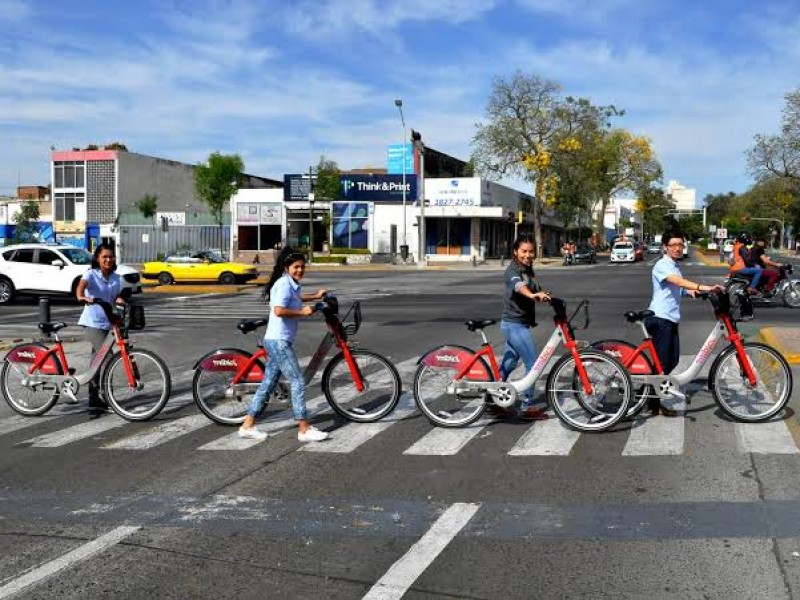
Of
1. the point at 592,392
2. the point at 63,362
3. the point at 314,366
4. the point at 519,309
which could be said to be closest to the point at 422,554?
the point at 592,392

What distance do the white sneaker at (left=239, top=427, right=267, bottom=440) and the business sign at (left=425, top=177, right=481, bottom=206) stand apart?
54141 millimetres

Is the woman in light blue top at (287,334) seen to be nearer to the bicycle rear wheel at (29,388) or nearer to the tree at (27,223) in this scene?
the bicycle rear wheel at (29,388)

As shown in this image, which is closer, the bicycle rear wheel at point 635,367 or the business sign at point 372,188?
the bicycle rear wheel at point 635,367

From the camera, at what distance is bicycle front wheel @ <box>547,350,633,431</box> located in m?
7.68

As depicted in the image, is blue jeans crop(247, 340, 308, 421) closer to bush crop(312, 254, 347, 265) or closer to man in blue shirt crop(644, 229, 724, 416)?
man in blue shirt crop(644, 229, 724, 416)

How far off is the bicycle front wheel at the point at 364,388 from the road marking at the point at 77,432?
7.00ft

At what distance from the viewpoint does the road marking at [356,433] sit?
7371 mm

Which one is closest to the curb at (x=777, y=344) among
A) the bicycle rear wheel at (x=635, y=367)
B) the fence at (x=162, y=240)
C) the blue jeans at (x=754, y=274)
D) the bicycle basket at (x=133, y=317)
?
the bicycle rear wheel at (x=635, y=367)

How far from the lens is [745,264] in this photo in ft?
71.0

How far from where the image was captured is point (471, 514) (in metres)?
5.48

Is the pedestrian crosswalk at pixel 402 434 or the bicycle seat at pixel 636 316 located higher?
the bicycle seat at pixel 636 316

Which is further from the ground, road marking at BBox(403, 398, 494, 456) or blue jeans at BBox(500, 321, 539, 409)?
blue jeans at BBox(500, 321, 539, 409)

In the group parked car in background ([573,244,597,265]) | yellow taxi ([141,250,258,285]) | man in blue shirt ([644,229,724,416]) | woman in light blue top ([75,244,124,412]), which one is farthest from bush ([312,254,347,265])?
man in blue shirt ([644,229,724,416])

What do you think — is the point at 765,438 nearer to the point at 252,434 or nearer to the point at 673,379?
the point at 673,379
